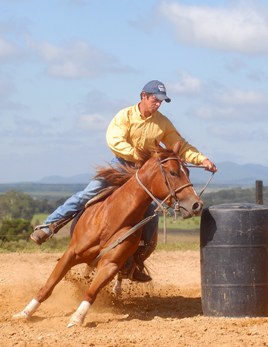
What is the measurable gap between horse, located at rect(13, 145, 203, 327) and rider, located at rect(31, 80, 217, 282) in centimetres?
23

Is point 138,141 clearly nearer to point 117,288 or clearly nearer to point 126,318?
point 126,318

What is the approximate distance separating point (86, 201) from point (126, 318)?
1.35 meters

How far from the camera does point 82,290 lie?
447 inches

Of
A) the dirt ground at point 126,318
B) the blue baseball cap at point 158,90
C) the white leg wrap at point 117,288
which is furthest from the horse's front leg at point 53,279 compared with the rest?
the blue baseball cap at point 158,90

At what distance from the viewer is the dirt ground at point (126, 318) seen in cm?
836

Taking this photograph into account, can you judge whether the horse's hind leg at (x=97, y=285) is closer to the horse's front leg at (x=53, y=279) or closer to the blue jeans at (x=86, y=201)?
the horse's front leg at (x=53, y=279)

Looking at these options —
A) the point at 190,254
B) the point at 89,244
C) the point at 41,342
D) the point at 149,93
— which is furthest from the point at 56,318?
the point at 190,254

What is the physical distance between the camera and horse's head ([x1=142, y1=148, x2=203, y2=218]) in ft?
30.2

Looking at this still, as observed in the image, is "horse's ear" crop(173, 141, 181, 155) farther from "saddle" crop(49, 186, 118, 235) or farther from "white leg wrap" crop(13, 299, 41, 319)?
"white leg wrap" crop(13, 299, 41, 319)

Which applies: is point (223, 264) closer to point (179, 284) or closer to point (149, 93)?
point (149, 93)

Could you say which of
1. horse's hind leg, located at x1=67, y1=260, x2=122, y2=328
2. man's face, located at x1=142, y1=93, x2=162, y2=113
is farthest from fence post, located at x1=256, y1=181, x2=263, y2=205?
horse's hind leg, located at x1=67, y1=260, x2=122, y2=328

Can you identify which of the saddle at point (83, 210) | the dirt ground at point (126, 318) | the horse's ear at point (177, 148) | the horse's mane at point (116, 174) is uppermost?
the horse's ear at point (177, 148)

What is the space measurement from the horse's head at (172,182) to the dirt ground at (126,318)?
3.84ft

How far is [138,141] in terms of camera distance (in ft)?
33.4
